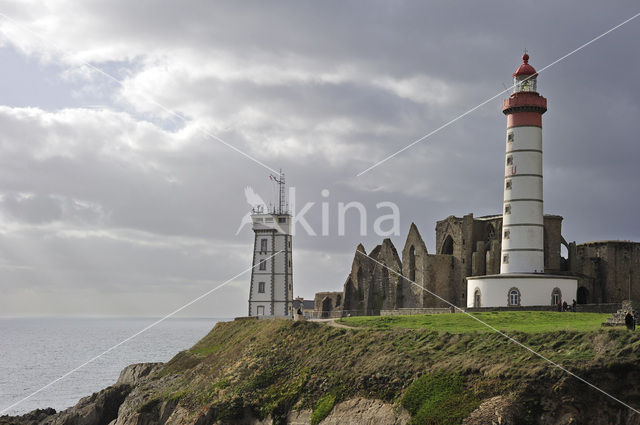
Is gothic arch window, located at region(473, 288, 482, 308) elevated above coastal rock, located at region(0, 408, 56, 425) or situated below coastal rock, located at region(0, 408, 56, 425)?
above

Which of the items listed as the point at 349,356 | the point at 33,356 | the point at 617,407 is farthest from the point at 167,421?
the point at 33,356

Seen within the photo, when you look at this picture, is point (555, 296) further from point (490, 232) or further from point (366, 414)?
point (366, 414)

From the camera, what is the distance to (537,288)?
46531 millimetres

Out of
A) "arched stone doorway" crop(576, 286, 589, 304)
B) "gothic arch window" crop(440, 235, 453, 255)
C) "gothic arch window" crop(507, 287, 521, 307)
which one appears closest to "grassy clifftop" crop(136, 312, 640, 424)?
"gothic arch window" crop(507, 287, 521, 307)

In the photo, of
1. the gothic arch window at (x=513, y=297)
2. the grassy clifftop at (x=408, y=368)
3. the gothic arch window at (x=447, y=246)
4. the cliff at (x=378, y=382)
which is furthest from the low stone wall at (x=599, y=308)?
the gothic arch window at (x=447, y=246)

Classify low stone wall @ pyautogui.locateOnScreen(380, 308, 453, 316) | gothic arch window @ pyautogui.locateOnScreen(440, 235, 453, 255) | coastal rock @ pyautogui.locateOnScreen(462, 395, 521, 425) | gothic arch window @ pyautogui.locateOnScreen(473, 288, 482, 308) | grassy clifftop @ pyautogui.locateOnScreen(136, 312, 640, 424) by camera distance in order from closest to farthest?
coastal rock @ pyautogui.locateOnScreen(462, 395, 521, 425) < grassy clifftop @ pyautogui.locateOnScreen(136, 312, 640, 424) < low stone wall @ pyautogui.locateOnScreen(380, 308, 453, 316) < gothic arch window @ pyautogui.locateOnScreen(473, 288, 482, 308) < gothic arch window @ pyautogui.locateOnScreen(440, 235, 453, 255)

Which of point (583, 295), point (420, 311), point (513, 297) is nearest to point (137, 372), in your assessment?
point (420, 311)

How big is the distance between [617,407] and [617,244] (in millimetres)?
30596

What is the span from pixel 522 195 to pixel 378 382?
915 inches

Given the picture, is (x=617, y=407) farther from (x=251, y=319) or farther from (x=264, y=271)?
(x=264, y=271)

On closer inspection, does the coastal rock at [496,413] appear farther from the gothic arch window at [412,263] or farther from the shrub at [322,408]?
the gothic arch window at [412,263]

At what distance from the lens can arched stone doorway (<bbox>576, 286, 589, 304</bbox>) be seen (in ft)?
170

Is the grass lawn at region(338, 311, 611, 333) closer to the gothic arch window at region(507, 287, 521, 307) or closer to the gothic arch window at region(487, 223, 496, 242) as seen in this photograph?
the gothic arch window at region(507, 287, 521, 307)

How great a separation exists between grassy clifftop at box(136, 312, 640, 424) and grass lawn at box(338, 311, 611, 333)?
0.08m
